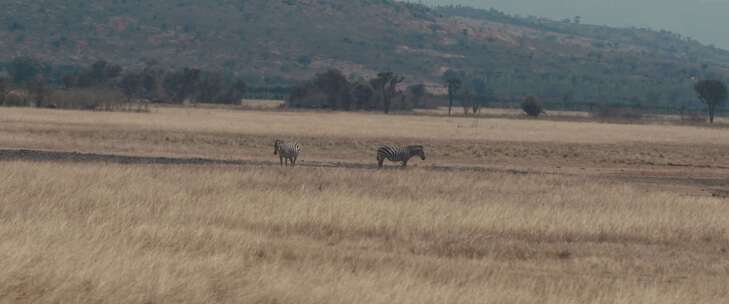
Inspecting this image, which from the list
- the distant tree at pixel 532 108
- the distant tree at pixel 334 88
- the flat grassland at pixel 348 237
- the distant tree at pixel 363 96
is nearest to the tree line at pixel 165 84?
the distant tree at pixel 334 88

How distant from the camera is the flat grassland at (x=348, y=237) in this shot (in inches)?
485

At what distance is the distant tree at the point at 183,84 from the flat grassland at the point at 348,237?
88069 millimetres

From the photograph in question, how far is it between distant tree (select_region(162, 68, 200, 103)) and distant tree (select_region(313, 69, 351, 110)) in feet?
40.0

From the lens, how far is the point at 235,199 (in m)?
21.5

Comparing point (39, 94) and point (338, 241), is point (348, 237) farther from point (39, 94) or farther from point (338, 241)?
point (39, 94)

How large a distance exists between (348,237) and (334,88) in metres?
97.6

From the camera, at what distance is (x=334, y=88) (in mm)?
115500

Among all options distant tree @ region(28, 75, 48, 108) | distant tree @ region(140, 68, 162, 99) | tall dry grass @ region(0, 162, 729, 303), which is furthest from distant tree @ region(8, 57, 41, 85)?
tall dry grass @ region(0, 162, 729, 303)

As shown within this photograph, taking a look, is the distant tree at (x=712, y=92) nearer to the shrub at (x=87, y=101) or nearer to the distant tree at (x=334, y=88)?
the distant tree at (x=334, y=88)

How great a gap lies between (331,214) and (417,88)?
395ft

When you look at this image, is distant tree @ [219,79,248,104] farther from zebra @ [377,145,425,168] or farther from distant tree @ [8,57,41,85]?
zebra @ [377,145,425,168]

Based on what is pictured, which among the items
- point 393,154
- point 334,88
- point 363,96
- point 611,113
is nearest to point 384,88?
point 363,96

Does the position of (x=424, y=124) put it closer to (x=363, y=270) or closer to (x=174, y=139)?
(x=174, y=139)

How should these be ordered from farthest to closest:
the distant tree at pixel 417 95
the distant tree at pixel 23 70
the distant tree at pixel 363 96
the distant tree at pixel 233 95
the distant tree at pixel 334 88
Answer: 1. the distant tree at pixel 23 70
2. the distant tree at pixel 417 95
3. the distant tree at pixel 233 95
4. the distant tree at pixel 363 96
5. the distant tree at pixel 334 88
